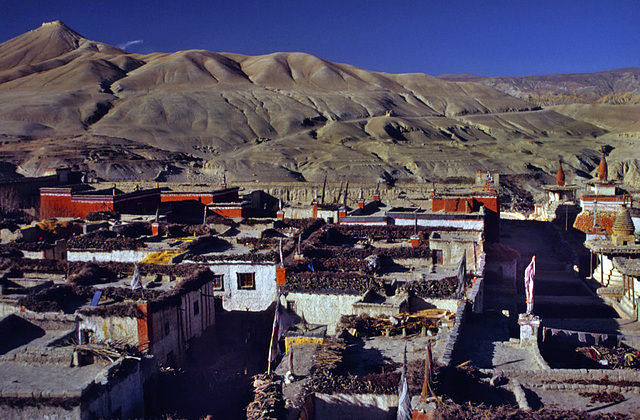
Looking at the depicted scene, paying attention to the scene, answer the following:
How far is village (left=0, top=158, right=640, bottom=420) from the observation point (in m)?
10.6

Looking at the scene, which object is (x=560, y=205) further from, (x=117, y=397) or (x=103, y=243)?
(x=117, y=397)

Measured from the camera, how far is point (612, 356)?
1330 cm

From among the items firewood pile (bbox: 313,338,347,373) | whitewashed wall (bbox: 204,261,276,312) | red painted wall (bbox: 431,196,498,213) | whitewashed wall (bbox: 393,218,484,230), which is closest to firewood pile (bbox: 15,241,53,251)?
whitewashed wall (bbox: 204,261,276,312)

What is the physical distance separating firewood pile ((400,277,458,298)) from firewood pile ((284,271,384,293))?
0.87m

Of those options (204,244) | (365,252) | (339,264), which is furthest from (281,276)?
(204,244)

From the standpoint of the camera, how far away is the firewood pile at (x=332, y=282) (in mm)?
16203

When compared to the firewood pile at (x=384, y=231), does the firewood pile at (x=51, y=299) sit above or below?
below

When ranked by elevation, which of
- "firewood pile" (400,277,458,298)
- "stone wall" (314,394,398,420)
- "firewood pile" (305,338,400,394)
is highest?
"firewood pile" (400,277,458,298)

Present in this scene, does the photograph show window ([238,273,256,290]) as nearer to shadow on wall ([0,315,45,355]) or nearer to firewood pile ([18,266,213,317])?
firewood pile ([18,266,213,317])

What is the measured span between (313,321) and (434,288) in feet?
10.7

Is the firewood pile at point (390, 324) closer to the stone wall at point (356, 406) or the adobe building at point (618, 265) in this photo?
the stone wall at point (356, 406)

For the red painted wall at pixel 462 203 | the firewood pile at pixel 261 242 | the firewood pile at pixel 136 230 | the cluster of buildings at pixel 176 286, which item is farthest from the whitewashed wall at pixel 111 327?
the red painted wall at pixel 462 203

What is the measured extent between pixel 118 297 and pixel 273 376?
20.9 feet

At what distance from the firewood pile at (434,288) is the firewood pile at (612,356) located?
128 inches
